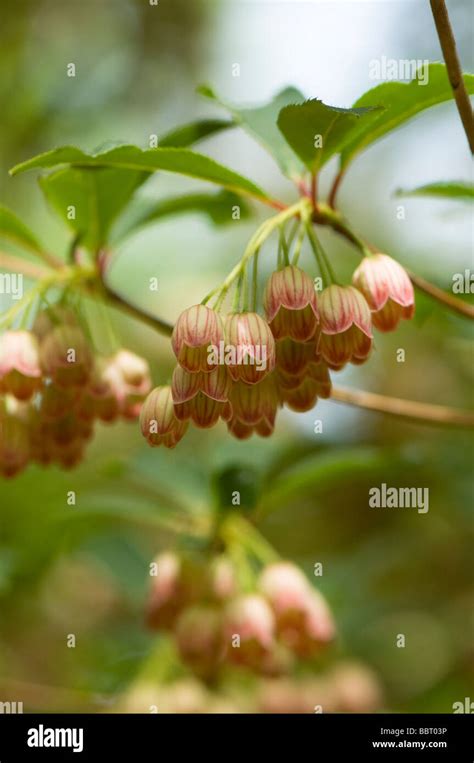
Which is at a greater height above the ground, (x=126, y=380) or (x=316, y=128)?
(x=316, y=128)

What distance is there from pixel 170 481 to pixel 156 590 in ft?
2.18

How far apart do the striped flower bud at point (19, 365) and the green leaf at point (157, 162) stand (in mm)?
513

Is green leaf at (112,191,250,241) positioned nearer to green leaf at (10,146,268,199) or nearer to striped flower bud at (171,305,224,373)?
green leaf at (10,146,268,199)

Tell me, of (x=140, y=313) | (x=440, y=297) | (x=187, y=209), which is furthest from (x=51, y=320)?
(x=440, y=297)

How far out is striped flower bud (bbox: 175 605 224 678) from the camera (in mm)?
2854

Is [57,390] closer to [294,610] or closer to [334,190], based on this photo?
[334,190]

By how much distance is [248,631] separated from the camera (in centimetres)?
279

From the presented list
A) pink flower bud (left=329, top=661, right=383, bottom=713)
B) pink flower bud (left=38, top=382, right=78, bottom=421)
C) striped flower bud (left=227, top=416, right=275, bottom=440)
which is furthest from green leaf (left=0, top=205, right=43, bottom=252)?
pink flower bud (left=329, top=661, right=383, bottom=713)

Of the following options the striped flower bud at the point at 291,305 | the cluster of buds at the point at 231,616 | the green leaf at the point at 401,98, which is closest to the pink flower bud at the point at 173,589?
the cluster of buds at the point at 231,616

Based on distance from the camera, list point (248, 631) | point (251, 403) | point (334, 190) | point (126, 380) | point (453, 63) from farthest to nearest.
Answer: point (248, 631)
point (126, 380)
point (334, 190)
point (251, 403)
point (453, 63)

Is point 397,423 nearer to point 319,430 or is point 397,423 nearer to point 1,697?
point 319,430

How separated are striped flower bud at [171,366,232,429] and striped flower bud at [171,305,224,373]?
2cm

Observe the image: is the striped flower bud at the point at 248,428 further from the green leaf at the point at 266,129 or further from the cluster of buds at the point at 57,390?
the green leaf at the point at 266,129

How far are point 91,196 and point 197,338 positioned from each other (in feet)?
3.24
